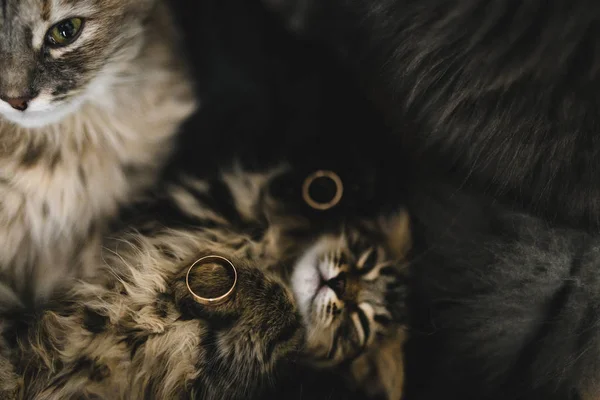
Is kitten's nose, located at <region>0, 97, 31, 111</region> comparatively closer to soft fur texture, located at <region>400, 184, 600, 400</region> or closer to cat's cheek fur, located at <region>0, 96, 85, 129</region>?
cat's cheek fur, located at <region>0, 96, 85, 129</region>

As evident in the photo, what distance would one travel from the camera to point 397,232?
4.20 ft

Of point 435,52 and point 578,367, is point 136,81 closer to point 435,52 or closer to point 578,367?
point 435,52

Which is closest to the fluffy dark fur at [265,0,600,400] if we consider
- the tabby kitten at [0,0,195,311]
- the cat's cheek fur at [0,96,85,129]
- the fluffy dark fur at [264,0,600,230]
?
the fluffy dark fur at [264,0,600,230]

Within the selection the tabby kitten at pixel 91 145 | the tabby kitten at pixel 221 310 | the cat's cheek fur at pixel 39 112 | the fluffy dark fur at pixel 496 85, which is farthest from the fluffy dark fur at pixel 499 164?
the cat's cheek fur at pixel 39 112

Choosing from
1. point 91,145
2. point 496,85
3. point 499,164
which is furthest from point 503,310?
point 91,145

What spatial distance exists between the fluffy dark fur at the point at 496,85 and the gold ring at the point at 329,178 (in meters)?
0.18

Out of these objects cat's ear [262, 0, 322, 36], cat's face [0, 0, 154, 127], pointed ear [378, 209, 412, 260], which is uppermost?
cat's ear [262, 0, 322, 36]

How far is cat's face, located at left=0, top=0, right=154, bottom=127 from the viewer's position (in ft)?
3.26

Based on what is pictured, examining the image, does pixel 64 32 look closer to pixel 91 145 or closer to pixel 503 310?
pixel 91 145

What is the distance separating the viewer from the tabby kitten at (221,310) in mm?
1109

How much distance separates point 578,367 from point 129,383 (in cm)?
74

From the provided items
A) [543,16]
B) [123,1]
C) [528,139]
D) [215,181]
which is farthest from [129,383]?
[543,16]

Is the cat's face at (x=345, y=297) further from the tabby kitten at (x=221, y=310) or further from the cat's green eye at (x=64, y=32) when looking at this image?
the cat's green eye at (x=64, y=32)

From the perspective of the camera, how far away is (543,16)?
3.16 feet
